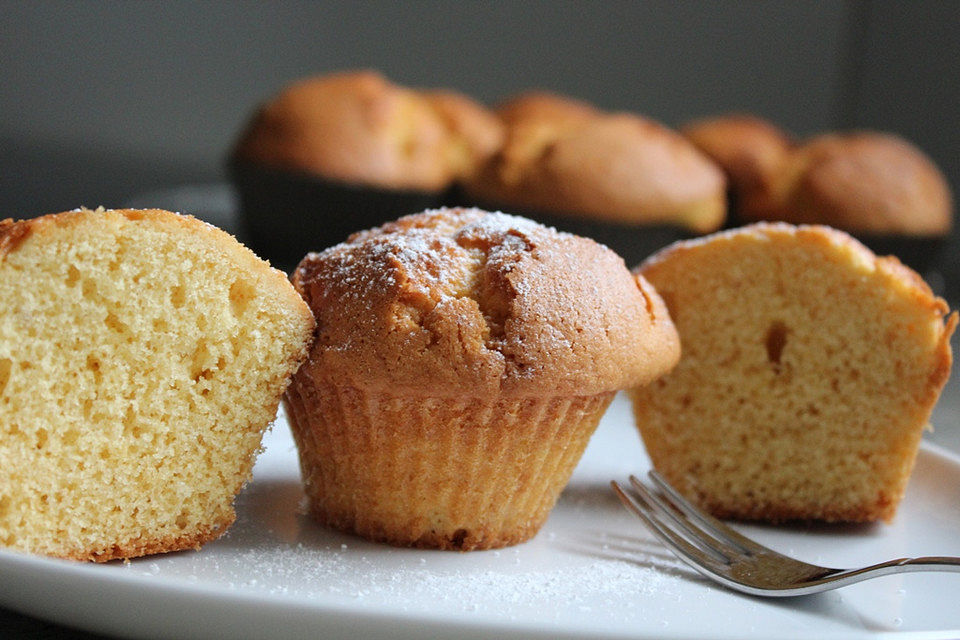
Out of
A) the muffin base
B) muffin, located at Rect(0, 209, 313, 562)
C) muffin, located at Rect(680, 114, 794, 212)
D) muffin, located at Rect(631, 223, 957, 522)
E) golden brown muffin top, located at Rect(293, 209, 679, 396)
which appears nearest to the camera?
muffin, located at Rect(0, 209, 313, 562)

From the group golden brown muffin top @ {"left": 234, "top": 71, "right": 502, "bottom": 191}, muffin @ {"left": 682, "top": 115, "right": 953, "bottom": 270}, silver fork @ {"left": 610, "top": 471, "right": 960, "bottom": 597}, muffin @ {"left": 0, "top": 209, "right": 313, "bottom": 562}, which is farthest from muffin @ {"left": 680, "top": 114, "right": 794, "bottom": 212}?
muffin @ {"left": 0, "top": 209, "right": 313, "bottom": 562}

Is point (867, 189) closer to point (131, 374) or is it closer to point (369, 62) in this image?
point (369, 62)

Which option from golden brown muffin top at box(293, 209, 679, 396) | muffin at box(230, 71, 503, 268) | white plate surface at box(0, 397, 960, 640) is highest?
golden brown muffin top at box(293, 209, 679, 396)

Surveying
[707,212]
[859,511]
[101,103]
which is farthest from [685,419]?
[101,103]

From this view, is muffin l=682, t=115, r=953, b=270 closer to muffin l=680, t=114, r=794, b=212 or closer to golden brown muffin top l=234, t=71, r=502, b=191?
muffin l=680, t=114, r=794, b=212

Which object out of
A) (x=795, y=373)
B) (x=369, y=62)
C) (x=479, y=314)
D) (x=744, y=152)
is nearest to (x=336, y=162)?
(x=744, y=152)

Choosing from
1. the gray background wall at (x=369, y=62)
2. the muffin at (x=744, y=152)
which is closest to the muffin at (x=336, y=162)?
the muffin at (x=744, y=152)
